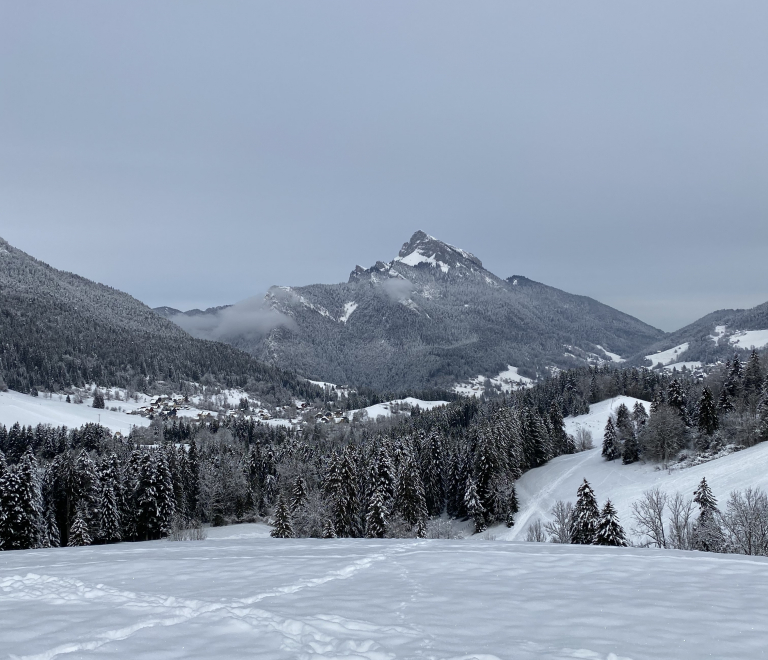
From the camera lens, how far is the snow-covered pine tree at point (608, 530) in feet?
116

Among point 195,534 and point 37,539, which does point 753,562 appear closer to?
point 195,534

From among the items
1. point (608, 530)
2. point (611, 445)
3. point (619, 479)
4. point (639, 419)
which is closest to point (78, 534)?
point (608, 530)

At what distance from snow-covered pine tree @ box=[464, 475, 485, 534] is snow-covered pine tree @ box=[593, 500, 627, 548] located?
27.0 meters

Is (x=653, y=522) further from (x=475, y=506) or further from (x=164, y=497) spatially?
(x=164, y=497)

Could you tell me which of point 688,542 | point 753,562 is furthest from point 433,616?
point 688,542

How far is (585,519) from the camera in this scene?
126 ft

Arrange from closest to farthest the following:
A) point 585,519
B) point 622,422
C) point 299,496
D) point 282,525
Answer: point 585,519, point 282,525, point 299,496, point 622,422

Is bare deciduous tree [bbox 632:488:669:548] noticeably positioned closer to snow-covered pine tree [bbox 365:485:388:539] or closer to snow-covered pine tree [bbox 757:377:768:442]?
snow-covered pine tree [bbox 757:377:768:442]

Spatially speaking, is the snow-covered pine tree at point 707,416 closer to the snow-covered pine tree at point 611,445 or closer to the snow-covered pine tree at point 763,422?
the snow-covered pine tree at point 763,422

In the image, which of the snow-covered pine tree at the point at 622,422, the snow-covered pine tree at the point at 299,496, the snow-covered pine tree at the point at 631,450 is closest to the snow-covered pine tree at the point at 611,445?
the snow-covered pine tree at the point at 622,422

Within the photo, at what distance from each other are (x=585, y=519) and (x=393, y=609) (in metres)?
35.0

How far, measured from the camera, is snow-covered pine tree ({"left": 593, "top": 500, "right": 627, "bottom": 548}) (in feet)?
116

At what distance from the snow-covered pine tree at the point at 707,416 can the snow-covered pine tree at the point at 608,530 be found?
44.9 metres

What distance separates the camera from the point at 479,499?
6297cm
